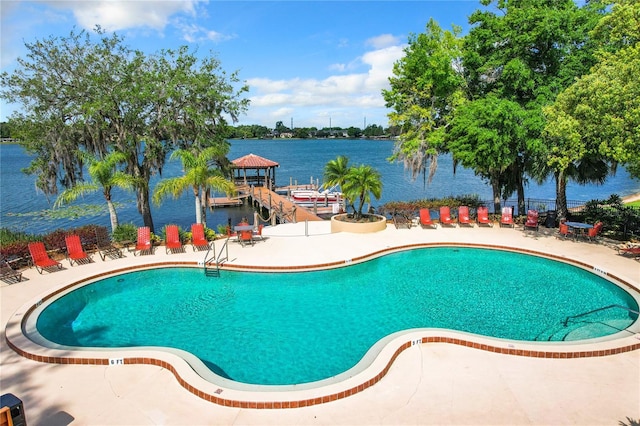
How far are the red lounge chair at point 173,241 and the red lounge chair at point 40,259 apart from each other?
351 cm

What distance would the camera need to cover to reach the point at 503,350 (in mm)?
7473

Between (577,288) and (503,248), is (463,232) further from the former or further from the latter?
(577,288)

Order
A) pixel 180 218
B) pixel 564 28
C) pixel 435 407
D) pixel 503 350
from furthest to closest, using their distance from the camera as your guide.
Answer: pixel 180 218
pixel 564 28
pixel 503 350
pixel 435 407

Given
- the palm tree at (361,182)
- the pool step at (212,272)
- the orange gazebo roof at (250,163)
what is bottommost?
the pool step at (212,272)

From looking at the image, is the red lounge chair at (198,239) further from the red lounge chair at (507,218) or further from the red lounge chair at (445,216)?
the red lounge chair at (507,218)

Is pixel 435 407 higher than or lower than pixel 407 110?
lower

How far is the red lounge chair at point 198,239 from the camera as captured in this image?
14.9 m

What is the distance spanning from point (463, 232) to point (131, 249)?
550 inches

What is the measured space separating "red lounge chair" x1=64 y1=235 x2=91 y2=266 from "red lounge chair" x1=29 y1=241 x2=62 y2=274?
23.0 inches

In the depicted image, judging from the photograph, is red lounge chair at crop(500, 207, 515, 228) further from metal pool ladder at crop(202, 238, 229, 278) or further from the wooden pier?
metal pool ladder at crop(202, 238, 229, 278)

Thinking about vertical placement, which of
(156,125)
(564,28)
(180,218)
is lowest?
(180,218)

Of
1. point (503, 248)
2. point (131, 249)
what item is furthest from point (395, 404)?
point (131, 249)

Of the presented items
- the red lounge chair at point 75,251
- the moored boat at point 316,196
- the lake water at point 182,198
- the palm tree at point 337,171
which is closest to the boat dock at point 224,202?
the lake water at point 182,198

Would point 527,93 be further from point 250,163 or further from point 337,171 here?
point 250,163
